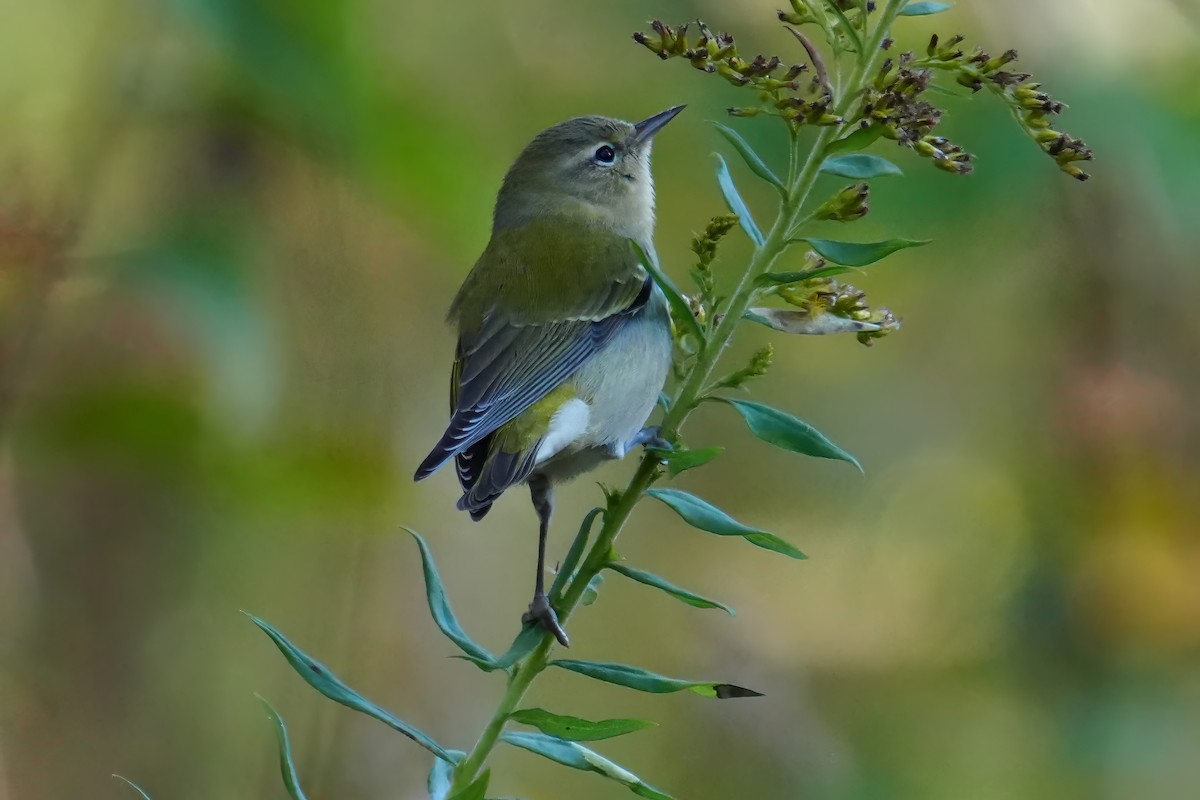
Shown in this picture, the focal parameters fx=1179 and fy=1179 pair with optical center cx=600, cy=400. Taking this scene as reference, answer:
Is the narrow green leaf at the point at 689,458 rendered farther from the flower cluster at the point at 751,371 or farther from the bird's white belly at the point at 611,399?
the bird's white belly at the point at 611,399

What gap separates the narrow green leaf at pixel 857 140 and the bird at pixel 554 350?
636 mm

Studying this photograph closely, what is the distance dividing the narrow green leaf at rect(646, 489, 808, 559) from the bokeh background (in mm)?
1033

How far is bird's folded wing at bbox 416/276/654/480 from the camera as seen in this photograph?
1.65m

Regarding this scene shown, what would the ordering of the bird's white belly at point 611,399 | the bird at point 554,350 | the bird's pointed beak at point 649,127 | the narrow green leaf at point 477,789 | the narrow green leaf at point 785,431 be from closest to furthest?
the narrow green leaf at point 477,789 < the narrow green leaf at point 785,431 < the bird at point 554,350 < the bird's white belly at point 611,399 < the bird's pointed beak at point 649,127

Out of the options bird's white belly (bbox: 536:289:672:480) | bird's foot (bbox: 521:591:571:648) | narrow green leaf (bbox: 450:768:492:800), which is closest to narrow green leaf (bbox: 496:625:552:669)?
bird's foot (bbox: 521:591:571:648)

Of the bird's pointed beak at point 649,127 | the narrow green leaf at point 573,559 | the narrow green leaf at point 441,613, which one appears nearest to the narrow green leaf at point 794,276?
the narrow green leaf at point 573,559

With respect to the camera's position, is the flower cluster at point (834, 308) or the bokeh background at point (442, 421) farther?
the bokeh background at point (442, 421)

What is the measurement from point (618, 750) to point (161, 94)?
157 centimetres

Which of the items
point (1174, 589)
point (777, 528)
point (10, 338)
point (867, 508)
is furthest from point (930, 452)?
point (10, 338)

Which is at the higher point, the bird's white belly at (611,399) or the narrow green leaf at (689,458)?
the narrow green leaf at (689,458)

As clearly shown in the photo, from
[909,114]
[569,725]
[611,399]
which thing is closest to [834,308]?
[909,114]

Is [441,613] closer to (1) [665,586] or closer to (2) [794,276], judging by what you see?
(1) [665,586]

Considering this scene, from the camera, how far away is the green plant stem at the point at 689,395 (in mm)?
943

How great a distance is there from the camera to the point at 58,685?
2086mm
